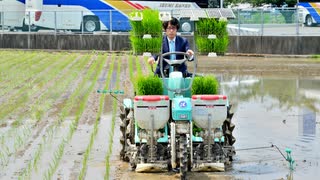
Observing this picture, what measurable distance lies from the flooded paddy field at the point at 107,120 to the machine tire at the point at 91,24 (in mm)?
11004

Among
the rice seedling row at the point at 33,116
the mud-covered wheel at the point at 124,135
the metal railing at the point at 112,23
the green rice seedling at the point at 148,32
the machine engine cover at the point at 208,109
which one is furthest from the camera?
the metal railing at the point at 112,23

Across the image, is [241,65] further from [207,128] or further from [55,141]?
[207,128]

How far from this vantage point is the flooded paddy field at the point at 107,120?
838 cm

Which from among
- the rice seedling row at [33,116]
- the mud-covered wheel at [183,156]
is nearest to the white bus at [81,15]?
the rice seedling row at [33,116]

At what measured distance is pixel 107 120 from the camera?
38.9 ft

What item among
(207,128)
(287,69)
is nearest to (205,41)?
(287,69)

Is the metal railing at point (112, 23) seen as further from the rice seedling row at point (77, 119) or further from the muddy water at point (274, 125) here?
the muddy water at point (274, 125)

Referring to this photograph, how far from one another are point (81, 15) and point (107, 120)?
23013 mm

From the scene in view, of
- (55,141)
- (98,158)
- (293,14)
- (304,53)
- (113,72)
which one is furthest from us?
(293,14)

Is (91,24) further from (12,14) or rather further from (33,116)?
(33,116)

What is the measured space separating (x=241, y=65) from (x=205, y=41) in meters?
1.42

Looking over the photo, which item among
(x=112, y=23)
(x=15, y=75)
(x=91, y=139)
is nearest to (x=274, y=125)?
(x=91, y=139)

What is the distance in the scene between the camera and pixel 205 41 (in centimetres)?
2361

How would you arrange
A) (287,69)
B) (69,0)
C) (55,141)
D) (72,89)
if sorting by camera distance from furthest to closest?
1. (69,0)
2. (287,69)
3. (72,89)
4. (55,141)
